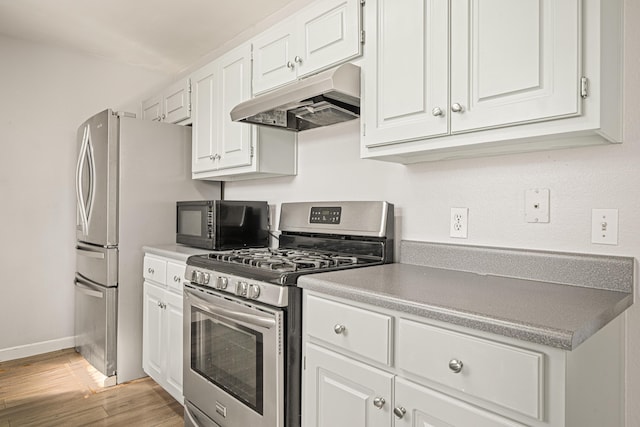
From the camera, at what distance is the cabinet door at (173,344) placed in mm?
2188

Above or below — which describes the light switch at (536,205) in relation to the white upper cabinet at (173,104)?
below

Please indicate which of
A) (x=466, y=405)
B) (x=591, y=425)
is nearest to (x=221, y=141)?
(x=466, y=405)

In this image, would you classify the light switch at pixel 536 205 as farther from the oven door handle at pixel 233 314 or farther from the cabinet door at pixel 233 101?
the cabinet door at pixel 233 101

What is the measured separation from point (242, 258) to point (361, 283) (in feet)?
2.33

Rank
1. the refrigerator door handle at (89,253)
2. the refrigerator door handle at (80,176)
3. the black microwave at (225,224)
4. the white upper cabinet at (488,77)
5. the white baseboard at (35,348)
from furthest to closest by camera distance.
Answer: the white baseboard at (35,348) → the refrigerator door handle at (80,176) → the refrigerator door handle at (89,253) → the black microwave at (225,224) → the white upper cabinet at (488,77)

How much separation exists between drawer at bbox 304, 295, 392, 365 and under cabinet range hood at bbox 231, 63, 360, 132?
0.81 metres

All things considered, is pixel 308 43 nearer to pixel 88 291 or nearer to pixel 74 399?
pixel 88 291

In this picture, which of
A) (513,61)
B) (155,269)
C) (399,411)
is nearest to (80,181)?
(155,269)

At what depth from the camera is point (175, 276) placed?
2240 mm

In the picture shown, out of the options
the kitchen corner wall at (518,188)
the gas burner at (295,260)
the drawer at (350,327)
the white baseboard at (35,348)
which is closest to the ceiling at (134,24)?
the kitchen corner wall at (518,188)

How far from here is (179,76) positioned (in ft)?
12.4

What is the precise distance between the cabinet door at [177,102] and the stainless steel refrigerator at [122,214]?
0.42 feet

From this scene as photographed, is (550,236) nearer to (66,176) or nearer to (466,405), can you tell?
(466,405)

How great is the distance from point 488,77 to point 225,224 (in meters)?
1.61
